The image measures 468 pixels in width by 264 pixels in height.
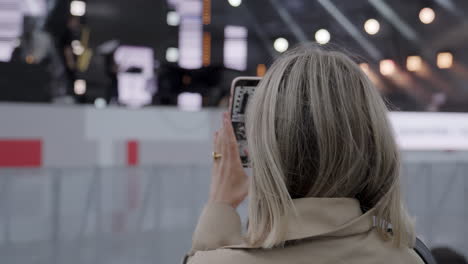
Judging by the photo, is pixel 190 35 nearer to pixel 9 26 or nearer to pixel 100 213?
pixel 9 26

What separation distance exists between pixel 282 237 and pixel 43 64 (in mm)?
3080

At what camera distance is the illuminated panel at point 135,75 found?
3.59 m

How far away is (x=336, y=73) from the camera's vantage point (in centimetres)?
69

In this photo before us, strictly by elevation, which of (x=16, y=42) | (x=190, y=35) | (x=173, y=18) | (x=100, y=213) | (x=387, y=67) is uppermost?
(x=173, y=18)

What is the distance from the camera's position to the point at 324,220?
2.18 ft

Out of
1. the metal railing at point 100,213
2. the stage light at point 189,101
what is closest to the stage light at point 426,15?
the stage light at point 189,101

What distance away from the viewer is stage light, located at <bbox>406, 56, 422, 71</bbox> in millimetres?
4777

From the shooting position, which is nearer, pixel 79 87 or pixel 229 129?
pixel 229 129

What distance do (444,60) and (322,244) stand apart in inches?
188

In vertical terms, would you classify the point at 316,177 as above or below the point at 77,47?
below

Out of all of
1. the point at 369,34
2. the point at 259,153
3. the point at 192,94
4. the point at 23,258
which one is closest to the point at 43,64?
the point at 192,94

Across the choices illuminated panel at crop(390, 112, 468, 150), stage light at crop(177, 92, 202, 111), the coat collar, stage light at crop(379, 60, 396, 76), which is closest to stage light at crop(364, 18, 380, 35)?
stage light at crop(379, 60, 396, 76)

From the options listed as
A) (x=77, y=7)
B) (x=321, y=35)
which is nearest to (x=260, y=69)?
(x=321, y=35)

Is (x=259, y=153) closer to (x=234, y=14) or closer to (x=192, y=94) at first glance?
(x=192, y=94)
